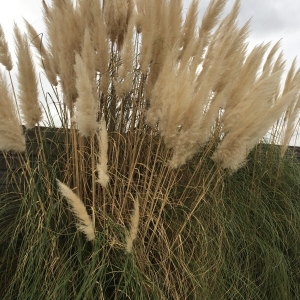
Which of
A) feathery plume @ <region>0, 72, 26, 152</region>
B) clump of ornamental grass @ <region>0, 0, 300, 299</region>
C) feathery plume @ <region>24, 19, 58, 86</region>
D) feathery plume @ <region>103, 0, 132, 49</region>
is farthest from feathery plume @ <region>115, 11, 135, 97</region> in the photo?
feathery plume @ <region>0, 72, 26, 152</region>

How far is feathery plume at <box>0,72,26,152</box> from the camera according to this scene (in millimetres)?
1783

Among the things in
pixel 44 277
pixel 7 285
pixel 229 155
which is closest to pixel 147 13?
pixel 229 155

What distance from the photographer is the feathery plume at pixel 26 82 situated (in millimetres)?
1908

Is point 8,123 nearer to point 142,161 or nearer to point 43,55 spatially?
point 43,55

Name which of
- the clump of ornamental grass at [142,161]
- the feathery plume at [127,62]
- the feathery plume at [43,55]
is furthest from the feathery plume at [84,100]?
the feathery plume at [43,55]

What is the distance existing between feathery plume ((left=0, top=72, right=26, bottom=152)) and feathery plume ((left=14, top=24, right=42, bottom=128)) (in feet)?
0.28

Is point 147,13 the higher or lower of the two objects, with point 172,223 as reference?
higher

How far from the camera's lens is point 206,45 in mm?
2305

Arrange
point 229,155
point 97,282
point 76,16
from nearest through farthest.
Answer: point 97,282 → point 229,155 → point 76,16

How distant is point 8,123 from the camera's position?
70.4 inches

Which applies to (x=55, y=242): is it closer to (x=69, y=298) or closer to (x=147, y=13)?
(x=69, y=298)

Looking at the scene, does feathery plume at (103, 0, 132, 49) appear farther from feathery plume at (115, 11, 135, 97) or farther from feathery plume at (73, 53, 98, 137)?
feathery plume at (73, 53, 98, 137)

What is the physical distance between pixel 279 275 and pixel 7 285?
131 centimetres

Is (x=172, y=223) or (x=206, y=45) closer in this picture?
(x=172, y=223)
